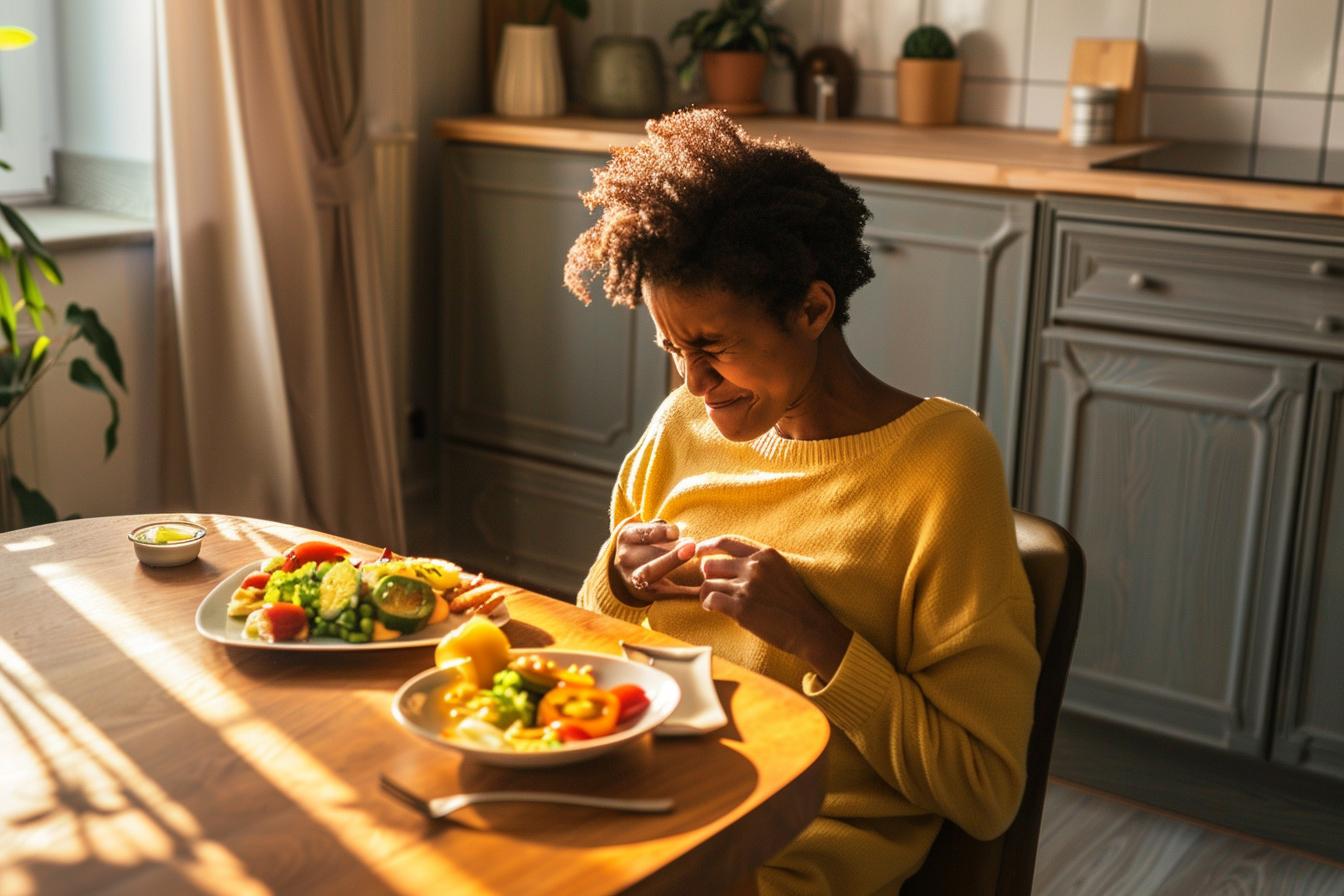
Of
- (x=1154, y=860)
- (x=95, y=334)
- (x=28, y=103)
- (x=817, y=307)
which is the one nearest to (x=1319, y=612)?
(x=1154, y=860)

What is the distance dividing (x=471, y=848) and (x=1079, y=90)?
7.44 ft

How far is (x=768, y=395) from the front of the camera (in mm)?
1391

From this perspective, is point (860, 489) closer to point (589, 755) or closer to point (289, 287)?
point (589, 755)

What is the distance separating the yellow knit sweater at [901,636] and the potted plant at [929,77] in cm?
184

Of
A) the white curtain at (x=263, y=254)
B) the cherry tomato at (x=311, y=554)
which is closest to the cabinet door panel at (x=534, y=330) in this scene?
the white curtain at (x=263, y=254)

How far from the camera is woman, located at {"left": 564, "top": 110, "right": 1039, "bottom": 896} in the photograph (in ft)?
4.04

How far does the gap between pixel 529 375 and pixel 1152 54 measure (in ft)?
4.65

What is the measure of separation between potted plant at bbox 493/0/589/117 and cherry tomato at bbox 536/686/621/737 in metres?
2.39

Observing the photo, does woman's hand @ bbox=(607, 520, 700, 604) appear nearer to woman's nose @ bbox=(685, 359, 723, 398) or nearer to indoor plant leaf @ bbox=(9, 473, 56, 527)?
woman's nose @ bbox=(685, 359, 723, 398)

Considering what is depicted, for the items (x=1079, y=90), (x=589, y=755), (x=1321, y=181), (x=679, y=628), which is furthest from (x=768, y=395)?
(x=1079, y=90)

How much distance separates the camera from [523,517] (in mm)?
→ 3365

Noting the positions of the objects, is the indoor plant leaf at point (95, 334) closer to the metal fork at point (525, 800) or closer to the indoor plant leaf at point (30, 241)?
the indoor plant leaf at point (30, 241)

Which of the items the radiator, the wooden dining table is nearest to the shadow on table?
the wooden dining table

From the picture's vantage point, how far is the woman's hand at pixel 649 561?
4.46 ft
